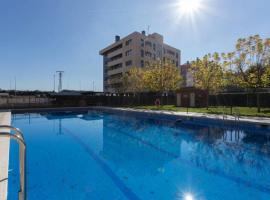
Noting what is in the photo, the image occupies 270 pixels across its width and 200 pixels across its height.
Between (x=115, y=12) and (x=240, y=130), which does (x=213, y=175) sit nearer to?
(x=240, y=130)

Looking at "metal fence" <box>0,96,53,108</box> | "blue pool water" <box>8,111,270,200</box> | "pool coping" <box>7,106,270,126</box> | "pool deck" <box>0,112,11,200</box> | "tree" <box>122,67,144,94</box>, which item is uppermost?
"tree" <box>122,67,144,94</box>

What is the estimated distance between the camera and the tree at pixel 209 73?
2158cm

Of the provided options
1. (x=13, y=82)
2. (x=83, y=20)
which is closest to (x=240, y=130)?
(x=83, y=20)

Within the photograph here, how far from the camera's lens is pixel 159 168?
649 centimetres

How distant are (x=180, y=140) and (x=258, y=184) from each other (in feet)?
16.8

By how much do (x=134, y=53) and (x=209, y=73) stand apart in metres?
24.9

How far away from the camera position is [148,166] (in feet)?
21.9

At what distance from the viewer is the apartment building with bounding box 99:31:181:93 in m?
44.3

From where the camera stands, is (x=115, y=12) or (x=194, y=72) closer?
(x=115, y=12)

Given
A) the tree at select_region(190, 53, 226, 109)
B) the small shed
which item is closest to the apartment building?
the small shed

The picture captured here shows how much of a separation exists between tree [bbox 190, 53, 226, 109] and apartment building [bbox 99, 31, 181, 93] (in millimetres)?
18444

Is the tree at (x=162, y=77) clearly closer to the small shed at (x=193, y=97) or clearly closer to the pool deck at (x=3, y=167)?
the small shed at (x=193, y=97)

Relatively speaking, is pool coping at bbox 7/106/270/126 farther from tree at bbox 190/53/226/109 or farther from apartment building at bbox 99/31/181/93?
apartment building at bbox 99/31/181/93

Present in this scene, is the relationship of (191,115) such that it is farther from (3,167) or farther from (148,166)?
(3,167)
